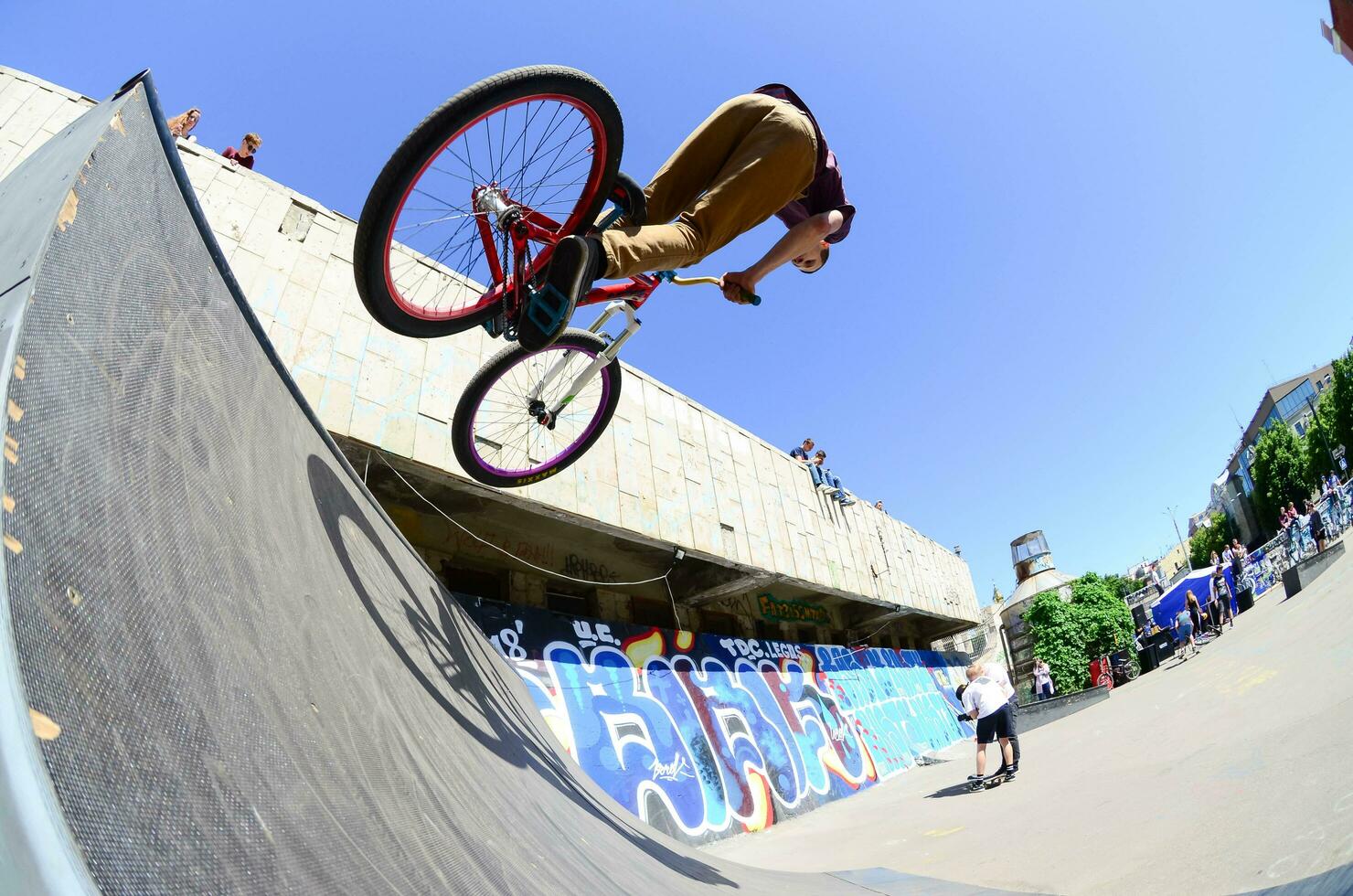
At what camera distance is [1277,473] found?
49250 millimetres

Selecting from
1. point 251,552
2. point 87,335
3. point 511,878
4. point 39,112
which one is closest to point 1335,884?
point 511,878

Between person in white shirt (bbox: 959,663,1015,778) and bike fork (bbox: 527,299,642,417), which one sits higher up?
bike fork (bbox: 527,299,642,417)

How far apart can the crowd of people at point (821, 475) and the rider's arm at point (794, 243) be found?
1039 centimetres

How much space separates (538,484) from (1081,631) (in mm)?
19916

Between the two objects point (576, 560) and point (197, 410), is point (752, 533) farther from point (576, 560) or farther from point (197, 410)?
point (197, 410)

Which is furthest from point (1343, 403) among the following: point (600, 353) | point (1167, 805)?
point (600, 353)

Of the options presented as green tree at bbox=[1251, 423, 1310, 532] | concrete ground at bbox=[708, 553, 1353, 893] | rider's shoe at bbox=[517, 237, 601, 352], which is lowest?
concrete ground at bbox=[708, 553, 1353, 893]

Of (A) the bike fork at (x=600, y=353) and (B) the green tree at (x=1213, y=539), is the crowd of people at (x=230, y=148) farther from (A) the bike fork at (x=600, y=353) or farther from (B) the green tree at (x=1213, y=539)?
(B) the green tree at (x=1213, y=539)

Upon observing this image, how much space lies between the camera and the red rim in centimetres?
269

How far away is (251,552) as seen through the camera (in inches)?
60.1

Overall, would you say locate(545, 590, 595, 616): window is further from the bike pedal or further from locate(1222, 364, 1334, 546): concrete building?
locate(1222, 364, 1334, 546): concrete building

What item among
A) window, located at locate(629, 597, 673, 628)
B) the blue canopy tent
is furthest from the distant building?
window, located at locate(629, 597, 673, 628)

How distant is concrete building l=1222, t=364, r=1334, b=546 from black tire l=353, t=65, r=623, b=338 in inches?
2825

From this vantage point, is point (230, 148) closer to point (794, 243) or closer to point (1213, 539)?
point (794, 243)
